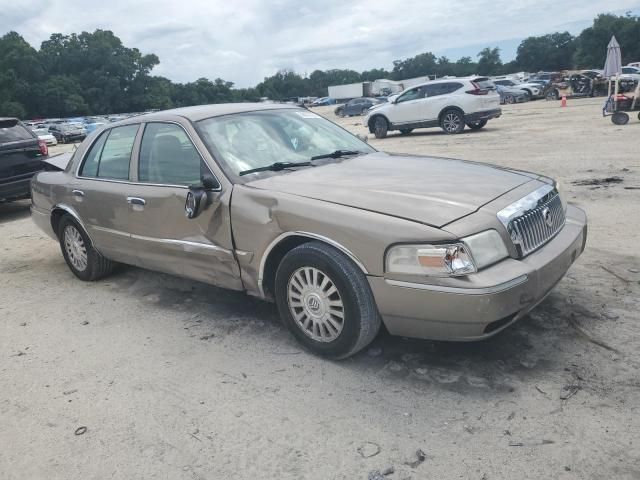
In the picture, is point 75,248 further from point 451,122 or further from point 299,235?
point 451,122

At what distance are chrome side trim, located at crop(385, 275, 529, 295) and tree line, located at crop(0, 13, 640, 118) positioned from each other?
65667mm

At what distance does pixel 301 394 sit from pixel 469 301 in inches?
43.2

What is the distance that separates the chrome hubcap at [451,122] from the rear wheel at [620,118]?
423 centimetres

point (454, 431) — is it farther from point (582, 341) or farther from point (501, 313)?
point (582, 341)

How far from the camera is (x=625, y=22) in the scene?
3361 inches

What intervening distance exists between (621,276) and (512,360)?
1.72 meters

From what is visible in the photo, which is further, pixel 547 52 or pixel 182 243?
pixel 547 52

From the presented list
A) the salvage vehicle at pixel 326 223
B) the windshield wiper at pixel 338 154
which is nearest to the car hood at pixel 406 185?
the salvage vehicle at pixel 326 223

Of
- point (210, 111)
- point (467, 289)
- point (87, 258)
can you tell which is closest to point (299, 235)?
point (467, 289)

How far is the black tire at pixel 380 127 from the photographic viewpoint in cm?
1839

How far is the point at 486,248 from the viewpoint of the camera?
2959mm

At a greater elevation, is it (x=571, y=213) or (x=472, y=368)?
(x=571, y=213)

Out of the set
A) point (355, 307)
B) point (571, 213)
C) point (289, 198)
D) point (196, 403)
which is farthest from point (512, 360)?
point (196, 403)

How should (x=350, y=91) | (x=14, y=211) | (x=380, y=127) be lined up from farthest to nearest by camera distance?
(x=350, y=91) → (x=380, y=127) → (x=14, y=211)
